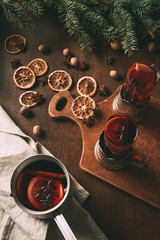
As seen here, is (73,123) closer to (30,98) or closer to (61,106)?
(61,106)

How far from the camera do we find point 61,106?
0.85 meters

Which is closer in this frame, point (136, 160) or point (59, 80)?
point (136, 160)

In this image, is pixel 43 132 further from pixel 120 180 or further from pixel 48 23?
pixel 48 23

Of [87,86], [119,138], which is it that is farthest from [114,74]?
[119,138]

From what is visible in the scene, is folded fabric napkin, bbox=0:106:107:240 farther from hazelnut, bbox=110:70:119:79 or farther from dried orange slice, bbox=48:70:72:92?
hazelnut, bbox=110:70:119:79

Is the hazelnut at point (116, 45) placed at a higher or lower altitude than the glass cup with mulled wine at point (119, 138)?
higher

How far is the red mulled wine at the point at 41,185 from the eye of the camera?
2.02 feet

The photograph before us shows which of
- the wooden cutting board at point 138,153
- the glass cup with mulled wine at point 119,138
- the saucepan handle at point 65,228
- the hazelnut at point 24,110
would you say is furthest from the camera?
the hazelnut at point 24,110

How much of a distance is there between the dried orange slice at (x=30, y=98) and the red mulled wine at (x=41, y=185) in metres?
0.30

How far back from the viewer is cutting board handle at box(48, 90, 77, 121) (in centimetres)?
Result: 81

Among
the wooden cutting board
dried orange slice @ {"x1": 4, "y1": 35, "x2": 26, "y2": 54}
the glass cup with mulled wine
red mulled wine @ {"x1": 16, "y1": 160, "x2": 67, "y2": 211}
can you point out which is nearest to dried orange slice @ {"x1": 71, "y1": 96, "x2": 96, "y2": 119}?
the wooden cutting board

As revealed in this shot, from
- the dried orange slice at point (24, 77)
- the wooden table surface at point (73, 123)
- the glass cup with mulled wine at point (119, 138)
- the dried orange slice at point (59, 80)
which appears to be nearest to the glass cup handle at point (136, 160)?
the glass cup with mulled wine at point (119, 138)

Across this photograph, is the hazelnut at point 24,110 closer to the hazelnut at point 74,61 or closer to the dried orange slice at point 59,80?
the dried orange slice at point 59,80

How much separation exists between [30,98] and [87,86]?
0.73 ft
